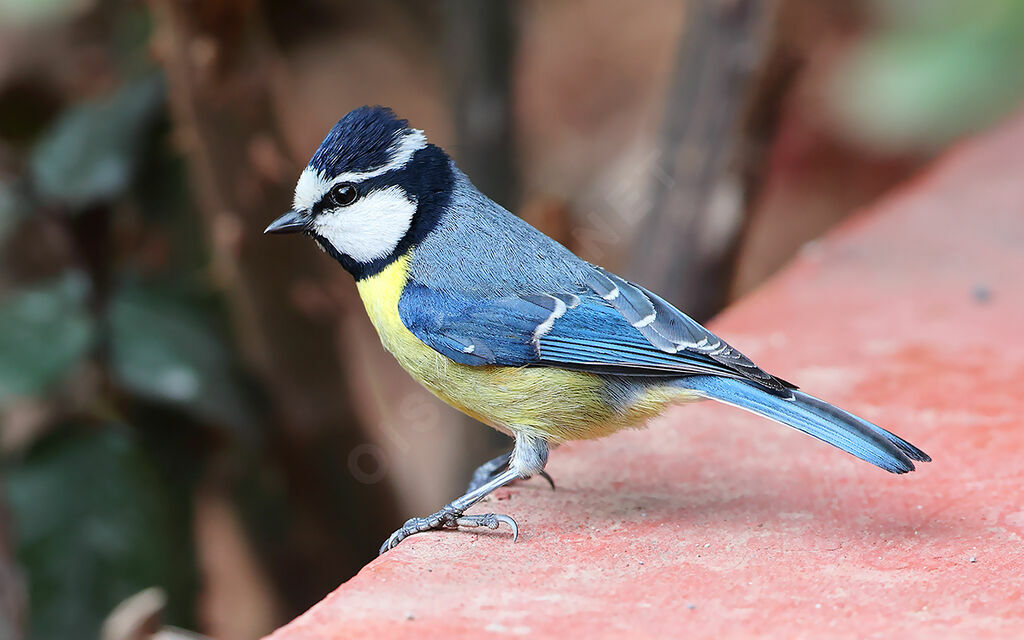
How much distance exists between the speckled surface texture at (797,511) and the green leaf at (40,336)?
4.68ft

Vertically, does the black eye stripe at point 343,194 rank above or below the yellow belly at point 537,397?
above

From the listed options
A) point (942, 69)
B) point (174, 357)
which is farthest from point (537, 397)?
point (942, 69)

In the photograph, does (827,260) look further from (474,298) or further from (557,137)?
(557,137)

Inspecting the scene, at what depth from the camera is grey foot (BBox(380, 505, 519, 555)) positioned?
1977mm

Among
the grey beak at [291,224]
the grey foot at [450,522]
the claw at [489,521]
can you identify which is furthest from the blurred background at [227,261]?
the grey beak at [291,224]

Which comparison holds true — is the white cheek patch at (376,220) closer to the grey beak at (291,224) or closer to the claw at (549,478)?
the grey beak at (291,224)

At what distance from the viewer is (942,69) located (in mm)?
4387

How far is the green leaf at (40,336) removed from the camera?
2887mm

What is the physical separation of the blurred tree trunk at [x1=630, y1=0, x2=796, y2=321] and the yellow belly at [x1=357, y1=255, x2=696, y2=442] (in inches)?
62.6

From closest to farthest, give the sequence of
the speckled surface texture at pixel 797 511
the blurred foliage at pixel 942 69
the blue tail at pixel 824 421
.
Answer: the speckled surface texture at pixel 797 511
the blue tail at pixel 824 421
the blurred foliage at pixel 942 69

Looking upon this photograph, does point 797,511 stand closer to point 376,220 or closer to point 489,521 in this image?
point 489,521

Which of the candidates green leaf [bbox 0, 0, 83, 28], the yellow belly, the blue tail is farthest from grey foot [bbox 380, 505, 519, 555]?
green leaf [bbox 0, 0, 83, 28]

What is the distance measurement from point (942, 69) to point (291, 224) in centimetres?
320

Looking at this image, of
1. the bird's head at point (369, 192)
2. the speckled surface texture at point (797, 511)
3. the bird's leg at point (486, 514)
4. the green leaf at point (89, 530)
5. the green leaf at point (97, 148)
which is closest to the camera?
the speckled surface texture at point (797, 511)
